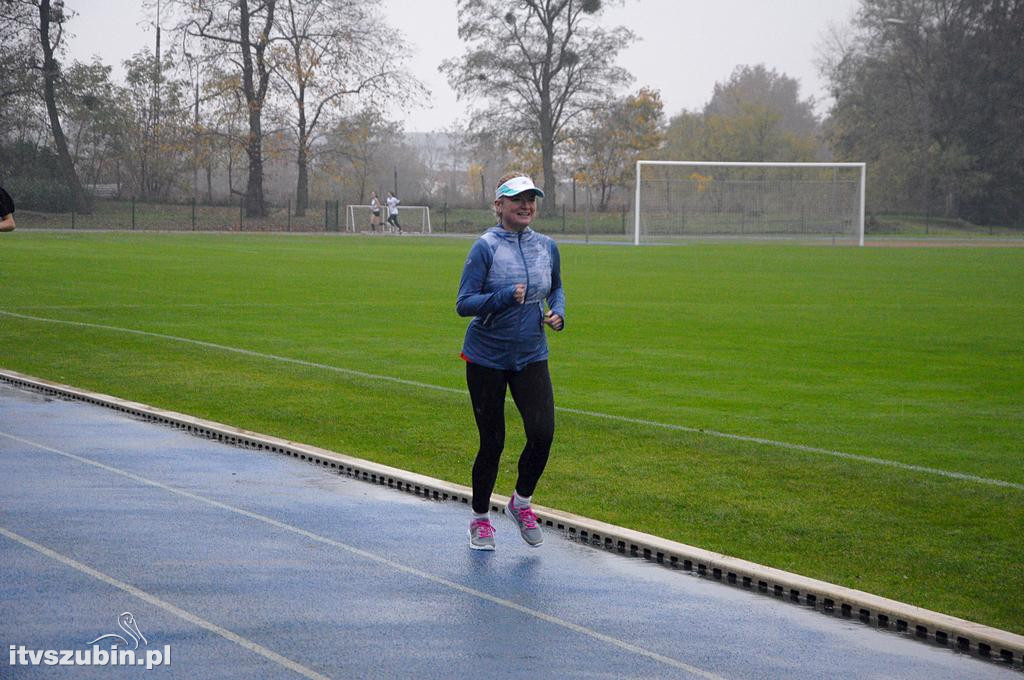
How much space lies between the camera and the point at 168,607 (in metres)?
5.94

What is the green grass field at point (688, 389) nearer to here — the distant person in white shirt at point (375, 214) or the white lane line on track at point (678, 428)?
the white lane line on track at point (678, 428)

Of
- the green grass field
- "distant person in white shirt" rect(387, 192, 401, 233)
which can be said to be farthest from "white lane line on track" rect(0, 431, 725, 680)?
"distant person in white shirt" rect(387, 192, 401, 233)

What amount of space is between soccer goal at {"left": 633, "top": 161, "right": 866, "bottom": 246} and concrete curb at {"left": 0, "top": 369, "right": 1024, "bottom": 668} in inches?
1960

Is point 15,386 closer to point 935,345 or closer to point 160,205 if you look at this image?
point 935,345

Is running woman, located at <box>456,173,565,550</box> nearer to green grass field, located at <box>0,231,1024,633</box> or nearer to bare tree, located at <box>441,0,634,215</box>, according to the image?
green grass field, located at <box>0,231,1024,633</box>

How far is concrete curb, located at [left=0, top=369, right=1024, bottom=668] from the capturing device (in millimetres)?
5797

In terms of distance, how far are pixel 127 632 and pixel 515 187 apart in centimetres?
290

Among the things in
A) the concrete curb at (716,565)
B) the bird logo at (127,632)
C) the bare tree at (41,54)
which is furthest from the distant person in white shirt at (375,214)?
the bird logo at (127,632)

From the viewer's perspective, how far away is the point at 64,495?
8.14m

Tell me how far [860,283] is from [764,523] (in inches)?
918

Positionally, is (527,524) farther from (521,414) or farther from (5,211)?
(5,211)

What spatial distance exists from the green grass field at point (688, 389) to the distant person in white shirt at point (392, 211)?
3541 cm

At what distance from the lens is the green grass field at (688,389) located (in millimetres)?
7785

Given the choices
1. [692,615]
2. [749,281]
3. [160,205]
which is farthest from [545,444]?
[160,205]
